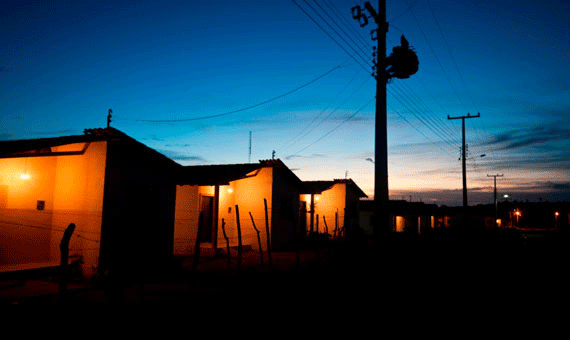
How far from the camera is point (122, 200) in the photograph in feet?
37.6

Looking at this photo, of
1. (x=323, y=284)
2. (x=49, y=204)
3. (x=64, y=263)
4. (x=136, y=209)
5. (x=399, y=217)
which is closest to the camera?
(x=64, y=263)

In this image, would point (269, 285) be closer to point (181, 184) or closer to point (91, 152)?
point (91, 152)

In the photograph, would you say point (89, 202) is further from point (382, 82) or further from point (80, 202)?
point (382, 82)

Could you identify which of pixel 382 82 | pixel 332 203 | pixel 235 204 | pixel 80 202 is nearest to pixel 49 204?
pixel 80 202

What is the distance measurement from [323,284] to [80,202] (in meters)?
7.70

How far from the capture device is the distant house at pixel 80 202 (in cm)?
1081

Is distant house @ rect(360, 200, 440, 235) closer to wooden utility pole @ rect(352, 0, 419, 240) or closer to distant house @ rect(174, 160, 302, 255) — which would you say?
distant house @ rect(174, 160, 302, 255)

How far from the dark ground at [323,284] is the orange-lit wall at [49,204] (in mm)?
1200

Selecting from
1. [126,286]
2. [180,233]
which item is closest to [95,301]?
[126,286]

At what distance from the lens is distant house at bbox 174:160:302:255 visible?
1795cm

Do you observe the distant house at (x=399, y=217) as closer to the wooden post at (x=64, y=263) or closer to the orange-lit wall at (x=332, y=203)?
the orange-lit wall at (x=332, y=203)

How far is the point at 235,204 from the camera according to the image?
20031 millimetres

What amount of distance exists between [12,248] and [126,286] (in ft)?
13.8

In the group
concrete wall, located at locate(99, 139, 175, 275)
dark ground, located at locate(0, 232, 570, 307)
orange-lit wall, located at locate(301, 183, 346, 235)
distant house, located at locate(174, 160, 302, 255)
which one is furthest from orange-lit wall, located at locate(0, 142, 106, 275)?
orange-lit wall, located at locate(301, 183, 346, 235)
